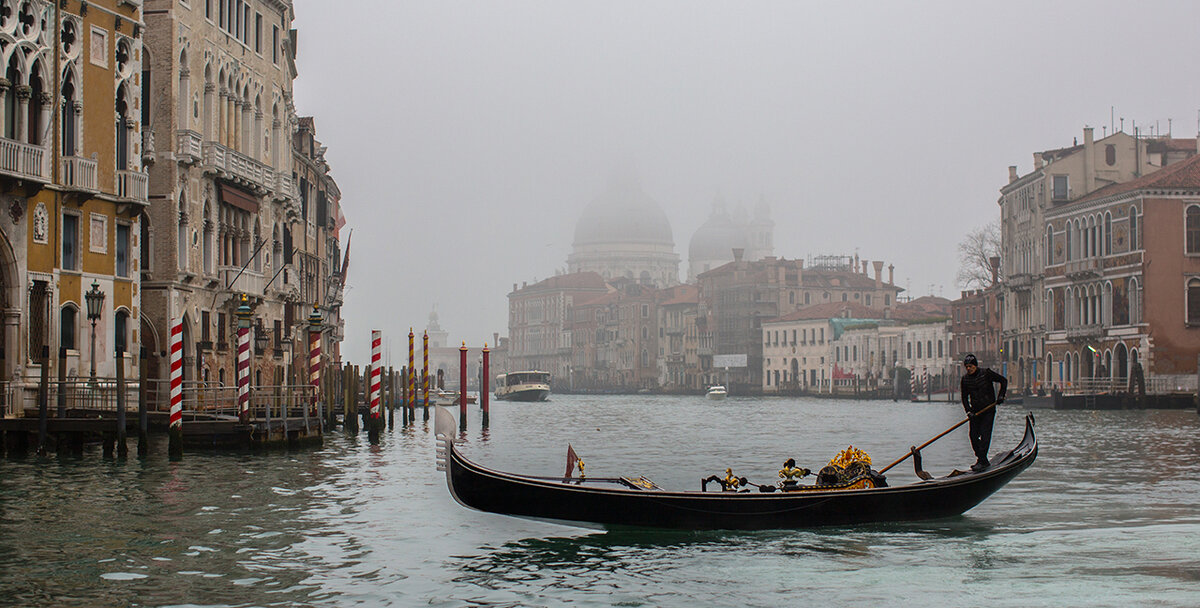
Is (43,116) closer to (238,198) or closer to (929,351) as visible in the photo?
(238,198)

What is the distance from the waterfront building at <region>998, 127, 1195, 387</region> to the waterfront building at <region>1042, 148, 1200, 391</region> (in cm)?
107

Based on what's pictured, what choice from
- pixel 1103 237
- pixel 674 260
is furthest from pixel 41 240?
pixel 674 260

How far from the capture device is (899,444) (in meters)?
31.1

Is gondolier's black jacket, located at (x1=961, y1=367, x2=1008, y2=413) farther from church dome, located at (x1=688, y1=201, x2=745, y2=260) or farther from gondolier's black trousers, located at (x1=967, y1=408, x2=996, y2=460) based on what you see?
church dome, located at (x1=688, y1=201, x2=745, y2=260)

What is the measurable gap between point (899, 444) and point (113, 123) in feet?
54.1

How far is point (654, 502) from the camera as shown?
1346cm

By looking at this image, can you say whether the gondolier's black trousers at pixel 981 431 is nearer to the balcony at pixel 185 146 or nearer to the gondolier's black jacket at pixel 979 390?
the gondolier's black jacket at pixel 979 390

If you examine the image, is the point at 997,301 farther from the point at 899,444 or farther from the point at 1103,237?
the point at 899,444

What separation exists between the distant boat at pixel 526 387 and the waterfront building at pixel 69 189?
2338 inches

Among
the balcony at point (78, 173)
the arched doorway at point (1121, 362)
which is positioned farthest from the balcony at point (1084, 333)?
the balcony at point (78, 173)

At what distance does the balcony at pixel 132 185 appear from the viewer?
2430cm

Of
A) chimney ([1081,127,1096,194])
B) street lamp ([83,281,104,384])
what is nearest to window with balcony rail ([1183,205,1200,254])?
chimney ([1081,127,1096,194])

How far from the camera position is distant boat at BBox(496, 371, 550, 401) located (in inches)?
3332

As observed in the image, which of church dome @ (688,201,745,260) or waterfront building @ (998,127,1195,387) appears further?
church dome @ (688,201,745,260)
